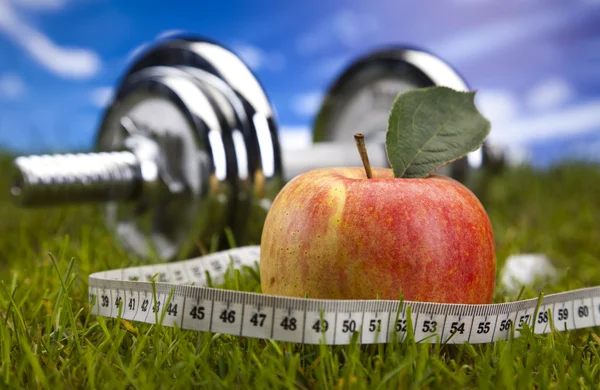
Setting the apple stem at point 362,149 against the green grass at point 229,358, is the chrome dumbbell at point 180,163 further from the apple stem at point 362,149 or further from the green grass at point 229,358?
the apple stem at point 362,149

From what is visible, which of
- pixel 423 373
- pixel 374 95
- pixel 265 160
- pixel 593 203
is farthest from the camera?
pixel 593 203

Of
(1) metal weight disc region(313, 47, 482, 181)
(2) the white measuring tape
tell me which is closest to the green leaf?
(2) the white measuring tape

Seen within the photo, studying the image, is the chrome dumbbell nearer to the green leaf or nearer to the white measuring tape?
the white measuring tape

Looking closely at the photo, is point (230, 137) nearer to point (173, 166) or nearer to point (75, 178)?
point (173, 166)

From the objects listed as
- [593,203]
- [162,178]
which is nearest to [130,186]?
[162,178]

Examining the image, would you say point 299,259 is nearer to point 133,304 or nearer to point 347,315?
point 347,315

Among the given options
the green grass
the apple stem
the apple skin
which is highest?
the apple stem

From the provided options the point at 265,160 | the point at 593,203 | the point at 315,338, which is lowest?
the point at 593,203
